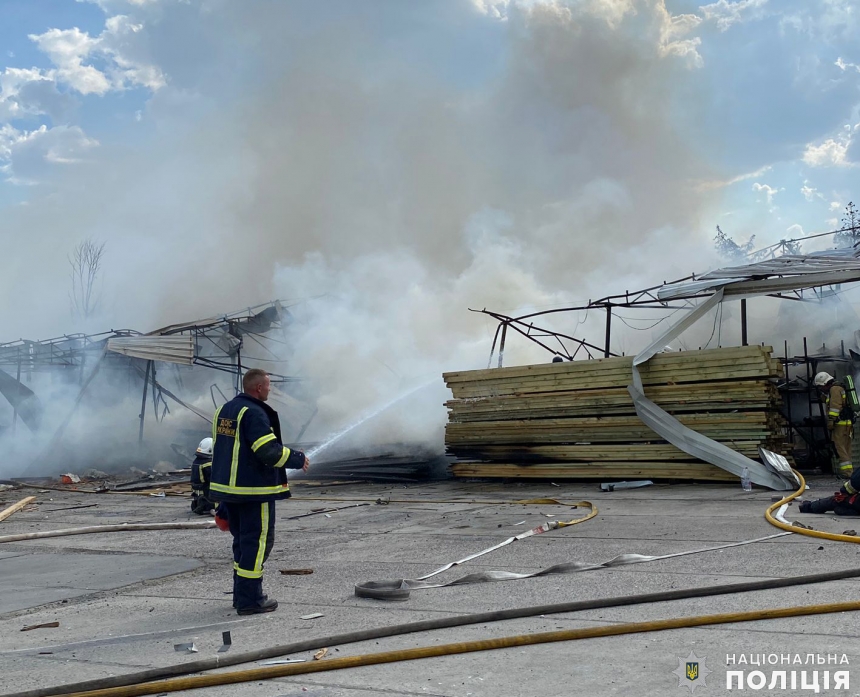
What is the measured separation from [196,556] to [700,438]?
715 cm

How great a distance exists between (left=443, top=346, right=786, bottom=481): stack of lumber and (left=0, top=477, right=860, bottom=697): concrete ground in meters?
1.44

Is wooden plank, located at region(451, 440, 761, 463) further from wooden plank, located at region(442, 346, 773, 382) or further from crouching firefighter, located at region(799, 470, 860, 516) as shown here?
crouching firefighter, located at region(799, 470, 860, 516)

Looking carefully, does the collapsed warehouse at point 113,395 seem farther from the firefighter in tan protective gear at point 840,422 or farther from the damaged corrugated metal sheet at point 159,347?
the firefighter in tan protective gear at point 840,422

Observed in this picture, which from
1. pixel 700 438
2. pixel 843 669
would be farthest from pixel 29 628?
pixel 700 438

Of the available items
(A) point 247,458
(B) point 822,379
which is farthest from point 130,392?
(A) point 247,458

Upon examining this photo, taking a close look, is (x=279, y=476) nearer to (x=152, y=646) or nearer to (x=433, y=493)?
(x=152, y=646)

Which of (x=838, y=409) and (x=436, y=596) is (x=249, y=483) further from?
(x=838, y=409)

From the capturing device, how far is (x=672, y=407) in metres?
12.1

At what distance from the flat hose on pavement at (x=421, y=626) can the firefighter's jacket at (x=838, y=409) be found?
786 centimetres

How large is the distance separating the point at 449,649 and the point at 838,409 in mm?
9979

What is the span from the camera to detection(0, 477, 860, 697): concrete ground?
3.59m

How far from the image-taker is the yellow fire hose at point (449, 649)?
3627 millimetres

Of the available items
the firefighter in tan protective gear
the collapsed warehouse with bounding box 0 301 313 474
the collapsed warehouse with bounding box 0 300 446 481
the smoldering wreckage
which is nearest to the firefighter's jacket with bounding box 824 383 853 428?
the firefighter in tan protective gear

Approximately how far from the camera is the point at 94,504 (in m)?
13.2
